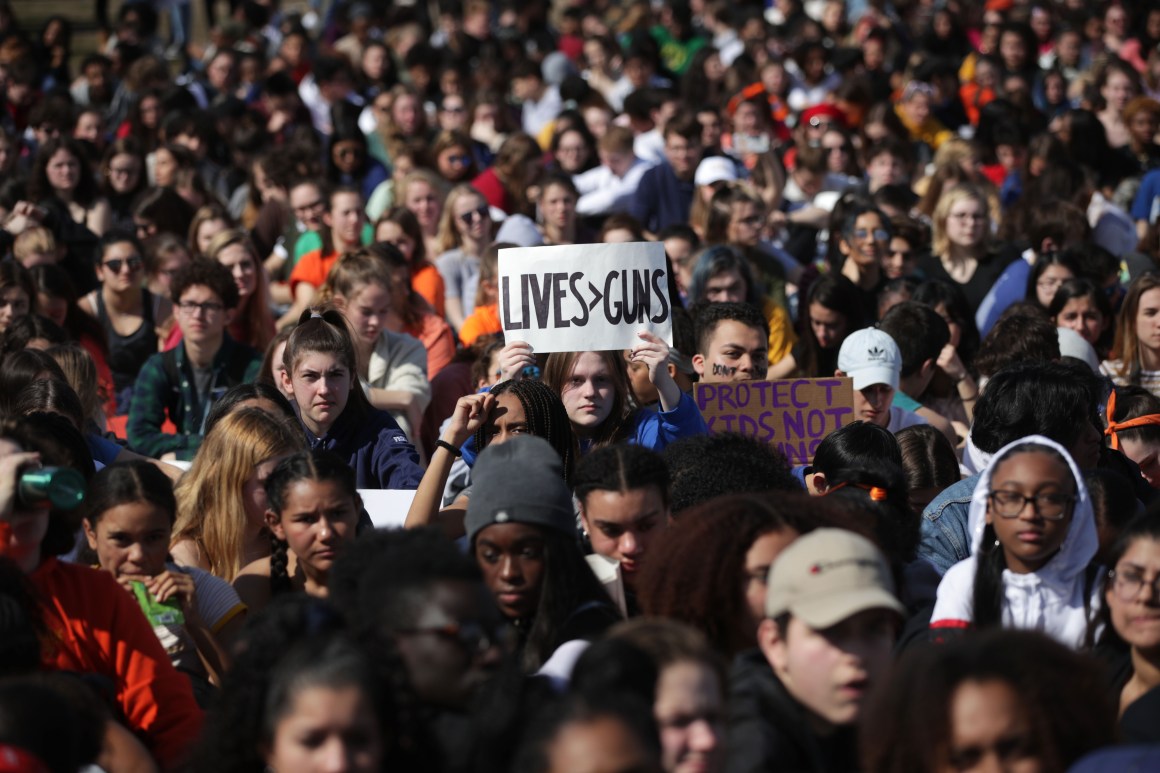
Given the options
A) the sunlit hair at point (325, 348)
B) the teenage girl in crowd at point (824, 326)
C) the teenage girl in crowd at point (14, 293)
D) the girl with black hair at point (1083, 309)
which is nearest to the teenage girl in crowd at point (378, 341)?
the sunlit hair at point (325, 348)

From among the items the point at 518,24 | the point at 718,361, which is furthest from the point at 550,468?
the point at 518,24

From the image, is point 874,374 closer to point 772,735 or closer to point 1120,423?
point 1120,423

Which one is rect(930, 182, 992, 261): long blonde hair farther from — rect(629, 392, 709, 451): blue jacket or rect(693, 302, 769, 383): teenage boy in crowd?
rect(629, 392, 709, 451): blue jacket

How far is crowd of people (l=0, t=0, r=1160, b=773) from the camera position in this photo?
3846mm

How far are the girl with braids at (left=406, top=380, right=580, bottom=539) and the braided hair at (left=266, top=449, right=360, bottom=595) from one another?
616 millimetres

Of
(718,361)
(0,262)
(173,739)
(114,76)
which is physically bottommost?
(173,739)

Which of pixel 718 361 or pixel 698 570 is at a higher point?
pixel 718 361

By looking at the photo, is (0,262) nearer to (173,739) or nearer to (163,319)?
(163,319)

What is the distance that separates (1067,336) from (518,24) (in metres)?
12.3

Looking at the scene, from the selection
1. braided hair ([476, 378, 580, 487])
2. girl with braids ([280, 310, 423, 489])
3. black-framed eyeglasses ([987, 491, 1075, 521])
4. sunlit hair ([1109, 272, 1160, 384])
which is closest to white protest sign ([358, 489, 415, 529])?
girl with braids ([280, 310, 423, 489])

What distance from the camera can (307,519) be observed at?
558 cm

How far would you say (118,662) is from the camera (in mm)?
4688

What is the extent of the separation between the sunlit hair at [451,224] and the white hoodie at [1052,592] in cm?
672

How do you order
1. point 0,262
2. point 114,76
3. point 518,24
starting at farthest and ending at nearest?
point 518,24
point 114,76
point 0,262
